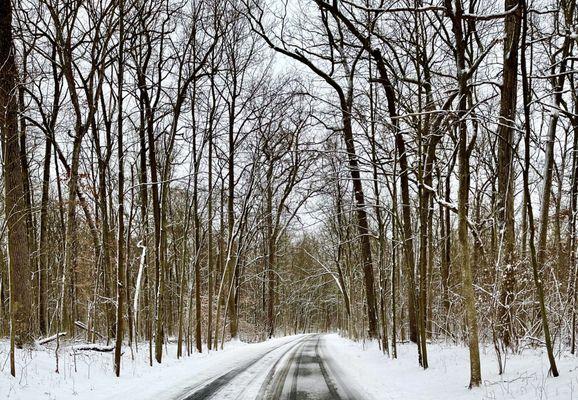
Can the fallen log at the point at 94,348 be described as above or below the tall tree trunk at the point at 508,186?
below

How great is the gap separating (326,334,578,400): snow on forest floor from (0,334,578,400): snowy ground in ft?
0.05

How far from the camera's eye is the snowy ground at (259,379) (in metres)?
7.02

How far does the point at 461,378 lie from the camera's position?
852cm

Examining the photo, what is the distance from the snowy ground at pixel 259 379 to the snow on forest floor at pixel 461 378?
1 cm

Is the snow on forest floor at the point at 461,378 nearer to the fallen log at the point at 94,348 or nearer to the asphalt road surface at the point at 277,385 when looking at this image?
the asphalt road surface at the point at 277,385

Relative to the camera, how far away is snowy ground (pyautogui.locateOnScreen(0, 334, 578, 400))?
277 inches

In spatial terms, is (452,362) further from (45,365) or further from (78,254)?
(78,254)

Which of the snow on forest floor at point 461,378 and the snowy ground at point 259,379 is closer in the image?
the snow on forest floor at point 461,378

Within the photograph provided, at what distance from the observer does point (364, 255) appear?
2022cm

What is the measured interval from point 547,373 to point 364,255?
43.3 ft

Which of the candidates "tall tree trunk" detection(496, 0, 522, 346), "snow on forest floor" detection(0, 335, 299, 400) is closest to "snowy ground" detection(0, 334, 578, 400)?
"snow on forest floor" detection(0, 335, 299, 400)

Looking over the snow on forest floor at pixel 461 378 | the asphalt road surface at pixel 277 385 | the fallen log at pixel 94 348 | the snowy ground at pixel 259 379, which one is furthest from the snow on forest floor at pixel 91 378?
the snow on forest floor at pixel 461 378

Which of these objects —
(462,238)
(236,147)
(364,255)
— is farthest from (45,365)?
(236,147)

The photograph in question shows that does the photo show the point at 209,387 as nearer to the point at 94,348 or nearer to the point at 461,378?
the point at 461,378
